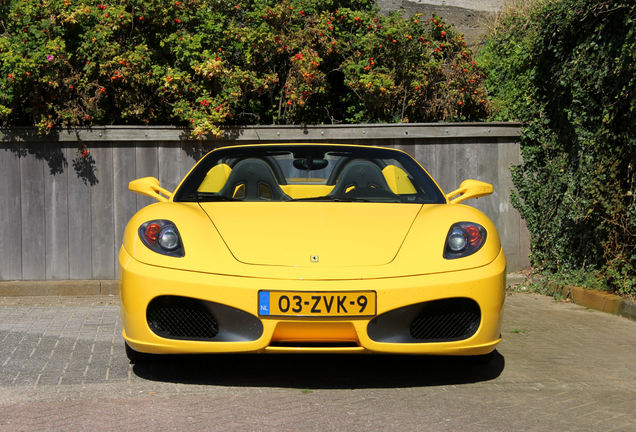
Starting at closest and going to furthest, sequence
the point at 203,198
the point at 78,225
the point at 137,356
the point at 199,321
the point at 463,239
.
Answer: the point at 199,321 → the point at 463,239 → the point at 137,356 → the point at 203,198 → the point at 78,225

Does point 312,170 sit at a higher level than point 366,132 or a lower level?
lower

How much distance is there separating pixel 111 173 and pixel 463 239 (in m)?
5.41

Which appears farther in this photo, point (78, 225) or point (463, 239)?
A: point (78, 225)

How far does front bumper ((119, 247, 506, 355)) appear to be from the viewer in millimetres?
3955

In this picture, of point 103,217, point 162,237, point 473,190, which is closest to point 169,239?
point 162,237

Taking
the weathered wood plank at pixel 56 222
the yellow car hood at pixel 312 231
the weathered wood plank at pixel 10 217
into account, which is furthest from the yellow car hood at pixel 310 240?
the weathered wood plank at pixel 10 217

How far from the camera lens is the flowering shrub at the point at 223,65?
860 centimetres

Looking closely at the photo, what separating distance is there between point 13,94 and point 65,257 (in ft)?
5.88

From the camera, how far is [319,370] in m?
4.73

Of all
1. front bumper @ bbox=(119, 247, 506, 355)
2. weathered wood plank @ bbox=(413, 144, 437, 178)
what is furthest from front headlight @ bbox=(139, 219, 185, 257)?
weathered wood plank @ bbox=(413, 144, 437, 178)

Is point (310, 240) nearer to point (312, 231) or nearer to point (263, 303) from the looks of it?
point (312, 231)

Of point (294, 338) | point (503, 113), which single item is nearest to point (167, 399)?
point (294, 338)

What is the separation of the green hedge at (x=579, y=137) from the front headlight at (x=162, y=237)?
4.23m

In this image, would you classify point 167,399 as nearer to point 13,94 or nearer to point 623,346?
point 623,346
